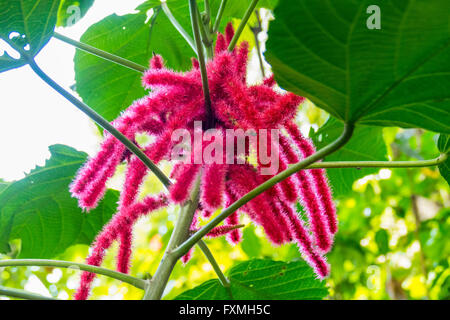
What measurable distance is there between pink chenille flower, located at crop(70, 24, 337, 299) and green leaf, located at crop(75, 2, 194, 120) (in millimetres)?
713

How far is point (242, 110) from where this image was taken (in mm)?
816

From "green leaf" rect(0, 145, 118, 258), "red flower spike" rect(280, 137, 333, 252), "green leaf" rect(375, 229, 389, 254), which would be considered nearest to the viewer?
"red flower spike" rect(280, 137, 333, 252)

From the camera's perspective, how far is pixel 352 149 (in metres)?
1.65

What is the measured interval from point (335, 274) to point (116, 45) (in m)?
1.99

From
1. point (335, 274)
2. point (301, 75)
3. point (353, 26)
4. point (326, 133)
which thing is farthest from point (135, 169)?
point (335, 274)

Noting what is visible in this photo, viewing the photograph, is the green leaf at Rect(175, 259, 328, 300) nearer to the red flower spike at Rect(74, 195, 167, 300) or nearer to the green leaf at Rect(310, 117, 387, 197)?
the red flower spike at Rect(74, 195, 167, 300)

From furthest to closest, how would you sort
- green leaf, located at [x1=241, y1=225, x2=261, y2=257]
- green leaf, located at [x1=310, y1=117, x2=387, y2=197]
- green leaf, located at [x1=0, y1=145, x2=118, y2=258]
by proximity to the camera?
1. green leaf, located at [x1=241, y1=225, x2=261, y2=257]
2. green leaf, located at [x1=310, y1=117, x2=387, y2=197]
3. green leaf, located at [x1=0, y1=145, x2=118, y2=258]

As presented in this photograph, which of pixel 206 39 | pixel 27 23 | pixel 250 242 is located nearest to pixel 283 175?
pixel 206 39

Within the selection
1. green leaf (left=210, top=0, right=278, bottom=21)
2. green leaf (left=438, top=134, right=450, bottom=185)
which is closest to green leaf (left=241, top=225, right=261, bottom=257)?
green leaf (left=210, top=0, right=278, bottom=21)

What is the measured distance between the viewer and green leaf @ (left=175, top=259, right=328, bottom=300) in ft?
3.98

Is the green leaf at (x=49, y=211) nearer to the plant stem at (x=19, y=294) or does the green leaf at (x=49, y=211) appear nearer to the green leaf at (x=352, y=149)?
the plant stem at (x=19, y=294)

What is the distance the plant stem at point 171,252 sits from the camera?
84 cm

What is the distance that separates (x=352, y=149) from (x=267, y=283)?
674 mm

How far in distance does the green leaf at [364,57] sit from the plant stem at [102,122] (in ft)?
1.00
